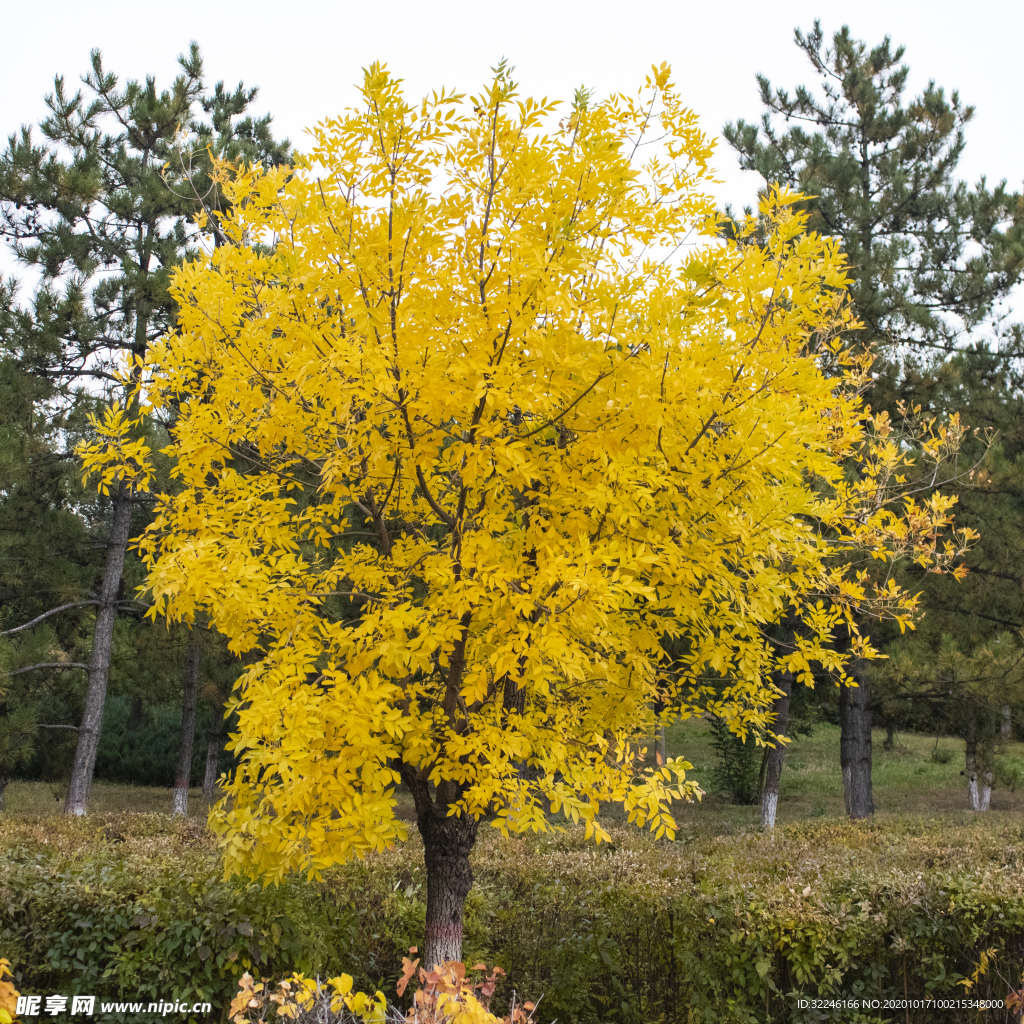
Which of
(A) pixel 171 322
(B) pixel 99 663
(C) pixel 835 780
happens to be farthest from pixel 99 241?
(C) pixel 835 780

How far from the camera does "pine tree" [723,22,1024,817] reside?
1317cm

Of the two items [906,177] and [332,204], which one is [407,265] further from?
[906,177]

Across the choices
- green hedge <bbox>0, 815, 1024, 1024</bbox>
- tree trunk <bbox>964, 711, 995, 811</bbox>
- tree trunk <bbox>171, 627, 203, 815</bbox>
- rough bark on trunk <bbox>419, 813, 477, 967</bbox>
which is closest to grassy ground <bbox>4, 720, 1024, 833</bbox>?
tree trunk <bbox>171, 627, 203, 815</bbox>

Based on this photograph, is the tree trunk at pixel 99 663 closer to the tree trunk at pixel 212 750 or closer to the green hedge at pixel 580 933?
the tree trunk at pixel 212 750

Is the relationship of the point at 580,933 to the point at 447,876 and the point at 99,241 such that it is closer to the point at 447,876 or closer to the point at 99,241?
Result: the point at 447,876

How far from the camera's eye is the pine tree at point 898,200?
43.2ft

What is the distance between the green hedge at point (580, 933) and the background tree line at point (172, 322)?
17.9 ft

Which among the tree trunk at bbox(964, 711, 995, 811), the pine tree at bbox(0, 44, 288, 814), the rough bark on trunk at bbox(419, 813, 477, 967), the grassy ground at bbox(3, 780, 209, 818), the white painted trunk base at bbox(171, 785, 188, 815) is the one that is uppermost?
the pine tree at bbox(0, 44, 288, 814)

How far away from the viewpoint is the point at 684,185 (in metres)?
4.12

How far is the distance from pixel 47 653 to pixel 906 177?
614 inches

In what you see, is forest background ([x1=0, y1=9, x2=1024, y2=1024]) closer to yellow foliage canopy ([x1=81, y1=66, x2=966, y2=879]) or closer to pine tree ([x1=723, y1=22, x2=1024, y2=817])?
pine tree ([x1=723, y1=22, x2=1024, y2=817])

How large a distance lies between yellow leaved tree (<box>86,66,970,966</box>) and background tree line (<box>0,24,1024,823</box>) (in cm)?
632

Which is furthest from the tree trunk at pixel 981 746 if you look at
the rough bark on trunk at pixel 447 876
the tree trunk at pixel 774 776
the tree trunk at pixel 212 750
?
the tree trunk at pixel 212 750

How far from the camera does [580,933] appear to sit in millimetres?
5035
